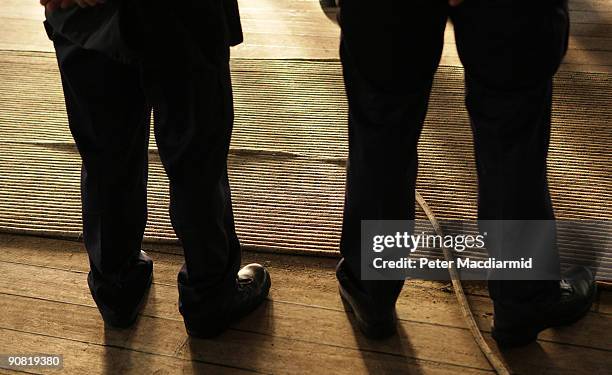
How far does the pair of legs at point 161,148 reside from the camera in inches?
42.0

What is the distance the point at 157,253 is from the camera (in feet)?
5.32

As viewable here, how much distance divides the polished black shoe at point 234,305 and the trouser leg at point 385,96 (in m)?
0.26

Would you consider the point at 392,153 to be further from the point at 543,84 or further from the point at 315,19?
the point at 315,19

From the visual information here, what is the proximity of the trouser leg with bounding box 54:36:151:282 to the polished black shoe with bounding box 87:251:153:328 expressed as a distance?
17mm

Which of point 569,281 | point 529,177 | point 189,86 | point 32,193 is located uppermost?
point 189,86

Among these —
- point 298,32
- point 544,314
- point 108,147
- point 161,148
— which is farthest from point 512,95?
point 298,32

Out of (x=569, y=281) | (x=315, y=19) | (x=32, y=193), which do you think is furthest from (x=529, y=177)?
(x=315, y=19)

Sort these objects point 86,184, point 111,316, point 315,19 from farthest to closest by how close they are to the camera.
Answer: point 315,19 → point 111,316 → point 86,184

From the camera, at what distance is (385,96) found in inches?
41.9

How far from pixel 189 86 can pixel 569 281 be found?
2.62 ft

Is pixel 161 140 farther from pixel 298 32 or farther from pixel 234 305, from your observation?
pixel 298 32

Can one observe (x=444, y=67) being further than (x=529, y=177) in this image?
Yes
